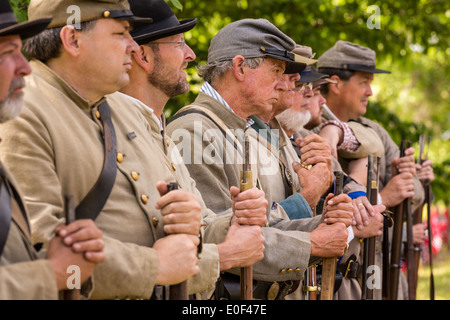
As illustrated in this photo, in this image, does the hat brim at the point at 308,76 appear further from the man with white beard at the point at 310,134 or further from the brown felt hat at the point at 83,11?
the brown felt hat at the point at 83,11

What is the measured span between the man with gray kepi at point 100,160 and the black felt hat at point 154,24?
30.8 inches

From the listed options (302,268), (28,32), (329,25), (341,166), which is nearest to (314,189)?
(302,268)

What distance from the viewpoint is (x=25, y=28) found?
276 centimetres

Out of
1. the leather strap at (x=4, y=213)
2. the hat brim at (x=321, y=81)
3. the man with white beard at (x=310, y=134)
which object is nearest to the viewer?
the leather strap at (x=4, y=213)

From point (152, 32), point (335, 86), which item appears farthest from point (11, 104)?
point (335, 86)

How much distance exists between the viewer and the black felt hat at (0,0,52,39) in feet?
8.95

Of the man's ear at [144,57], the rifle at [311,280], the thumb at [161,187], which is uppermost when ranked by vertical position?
the man's ear at [144,57]

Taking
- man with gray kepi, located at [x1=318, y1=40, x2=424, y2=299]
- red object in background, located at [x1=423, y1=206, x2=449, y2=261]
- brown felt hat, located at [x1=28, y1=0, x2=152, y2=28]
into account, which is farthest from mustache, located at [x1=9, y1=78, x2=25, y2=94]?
red object in background, located at [x1=423, y1=206, x2=449, y2=261]

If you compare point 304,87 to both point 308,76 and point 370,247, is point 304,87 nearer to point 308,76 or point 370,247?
point 308,76

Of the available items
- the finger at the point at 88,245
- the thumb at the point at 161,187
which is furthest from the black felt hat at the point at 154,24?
the finger at the point at 88,245

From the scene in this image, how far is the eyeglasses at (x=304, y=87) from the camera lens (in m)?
6.41

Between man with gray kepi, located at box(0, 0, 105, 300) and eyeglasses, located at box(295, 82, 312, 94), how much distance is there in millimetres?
3788

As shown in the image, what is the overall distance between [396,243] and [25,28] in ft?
18.5
